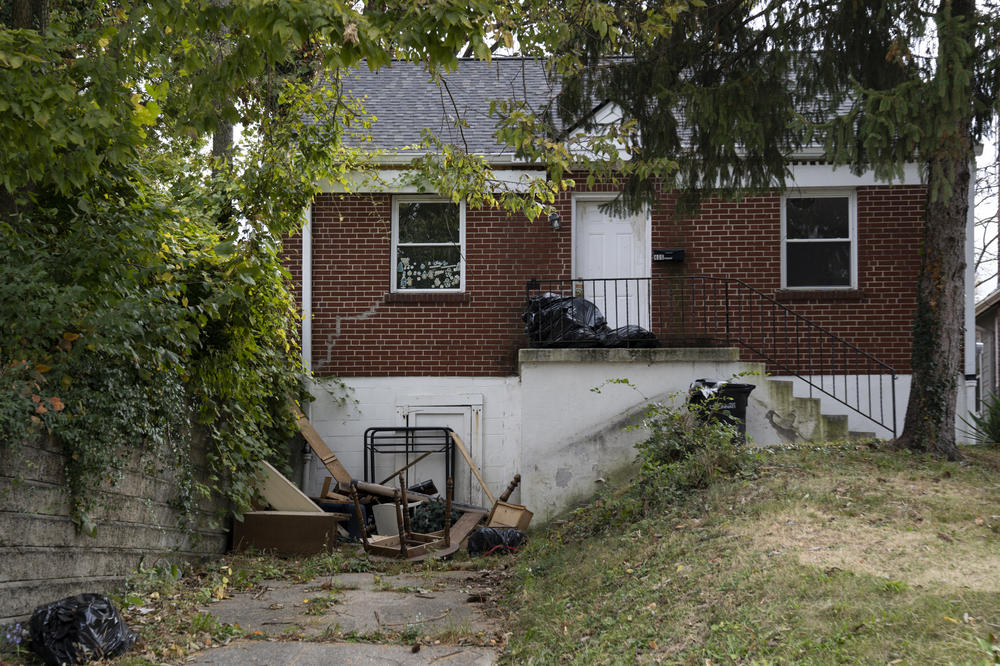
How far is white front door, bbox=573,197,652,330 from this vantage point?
481 inches

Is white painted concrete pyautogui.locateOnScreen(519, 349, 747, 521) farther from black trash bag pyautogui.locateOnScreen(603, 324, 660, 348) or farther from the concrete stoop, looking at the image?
the concrete stoop

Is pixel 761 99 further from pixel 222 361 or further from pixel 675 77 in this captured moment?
pixel 222 361

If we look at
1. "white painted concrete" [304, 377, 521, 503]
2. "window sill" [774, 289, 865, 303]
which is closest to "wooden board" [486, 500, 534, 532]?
"white painted concrete" [304, 377, 521, 503]

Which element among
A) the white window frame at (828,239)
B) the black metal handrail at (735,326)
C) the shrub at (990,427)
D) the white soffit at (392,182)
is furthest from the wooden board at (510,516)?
the shrub at (990,427)

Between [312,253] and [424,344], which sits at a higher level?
[312,253]

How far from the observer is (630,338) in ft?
37.0

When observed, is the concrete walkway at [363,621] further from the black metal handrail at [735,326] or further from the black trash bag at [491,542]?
the black metal handrail at [735,326]

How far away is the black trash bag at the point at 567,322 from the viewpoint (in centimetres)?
1139

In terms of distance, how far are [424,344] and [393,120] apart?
12.1ft

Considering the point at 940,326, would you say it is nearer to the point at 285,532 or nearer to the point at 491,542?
the point at 491,542

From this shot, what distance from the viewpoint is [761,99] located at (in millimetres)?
8484

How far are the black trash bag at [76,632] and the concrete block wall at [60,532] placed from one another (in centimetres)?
30

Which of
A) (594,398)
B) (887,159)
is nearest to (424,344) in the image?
(594,398)

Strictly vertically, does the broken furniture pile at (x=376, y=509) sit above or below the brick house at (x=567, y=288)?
below
